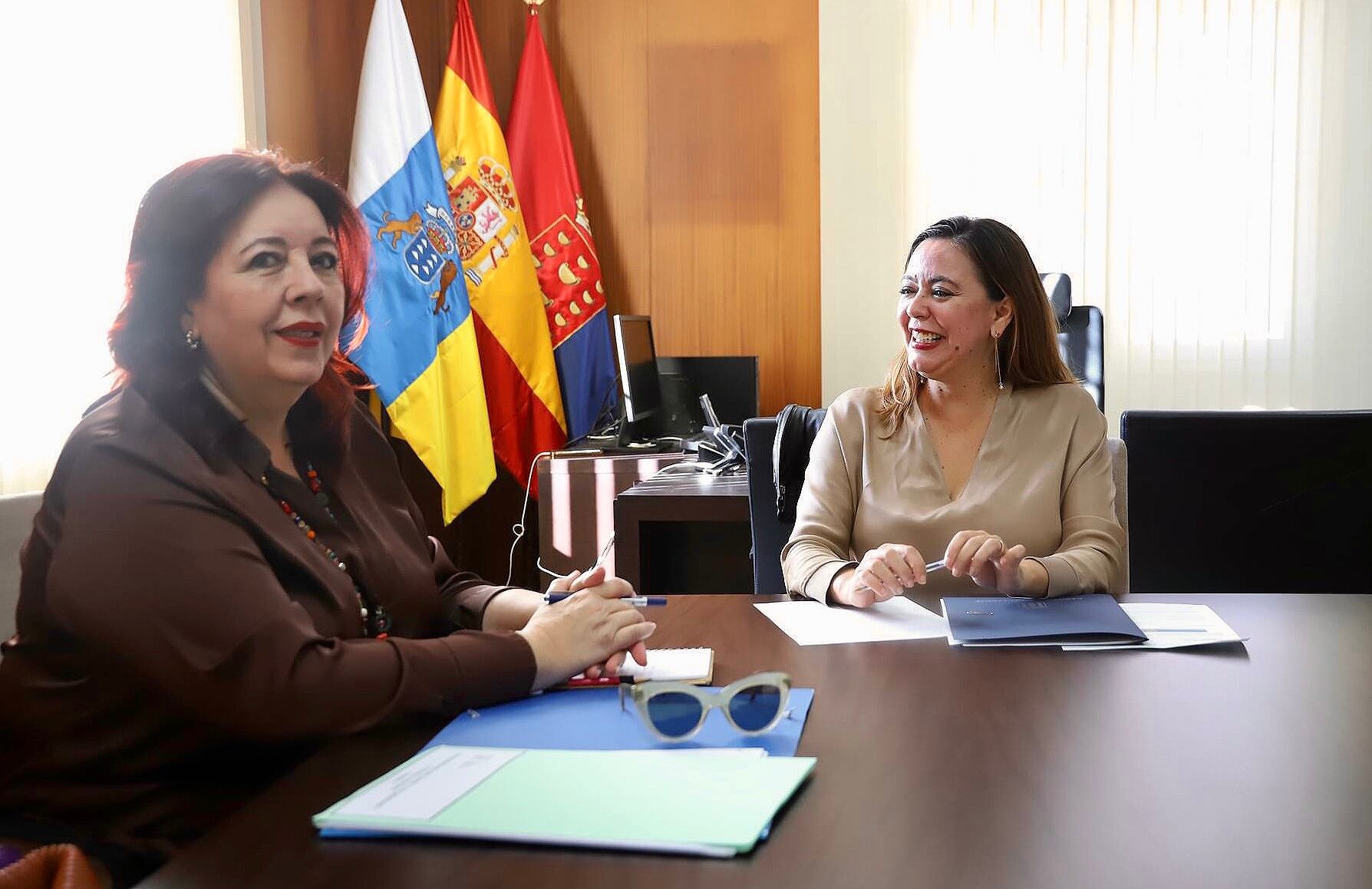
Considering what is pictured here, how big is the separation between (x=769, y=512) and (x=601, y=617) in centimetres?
117

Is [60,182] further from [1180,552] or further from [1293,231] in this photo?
[1293,231]

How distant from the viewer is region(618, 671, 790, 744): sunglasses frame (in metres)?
1.03

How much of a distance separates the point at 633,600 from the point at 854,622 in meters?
0.33

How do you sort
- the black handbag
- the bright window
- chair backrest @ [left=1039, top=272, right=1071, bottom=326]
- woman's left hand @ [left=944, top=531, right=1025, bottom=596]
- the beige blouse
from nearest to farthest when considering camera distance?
woman's left hand @ [left=944, top=531, right=1025, bottom=596] < the beige blouse < the black handbag < the bright window < chair backrest @ [left=1039, top=272, right=1071, bottom=326]

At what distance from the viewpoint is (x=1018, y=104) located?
4.62 meters

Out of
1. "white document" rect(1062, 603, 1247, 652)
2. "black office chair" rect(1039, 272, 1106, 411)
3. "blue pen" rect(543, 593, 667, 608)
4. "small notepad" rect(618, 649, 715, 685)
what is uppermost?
"black office chair" rect(1039, 272, 1106, 411)

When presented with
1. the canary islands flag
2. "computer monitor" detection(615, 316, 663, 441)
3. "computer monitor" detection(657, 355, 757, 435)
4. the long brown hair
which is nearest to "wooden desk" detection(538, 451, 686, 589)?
"computer monitor" detection(615, 316, 663, 441)

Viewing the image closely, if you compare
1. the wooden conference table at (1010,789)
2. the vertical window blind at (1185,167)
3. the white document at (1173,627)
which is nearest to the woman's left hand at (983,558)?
the white document at (1173,627)

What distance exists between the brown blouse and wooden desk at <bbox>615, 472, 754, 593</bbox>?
5.11 ft

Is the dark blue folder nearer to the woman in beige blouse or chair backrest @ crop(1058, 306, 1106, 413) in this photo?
the woman in beige blouse

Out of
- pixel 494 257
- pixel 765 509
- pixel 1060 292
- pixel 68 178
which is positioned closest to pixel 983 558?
pixel 765 509

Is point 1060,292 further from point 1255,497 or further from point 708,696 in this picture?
point 708,696

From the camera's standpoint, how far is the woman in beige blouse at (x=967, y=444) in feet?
6.32

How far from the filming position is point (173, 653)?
3.41ft
